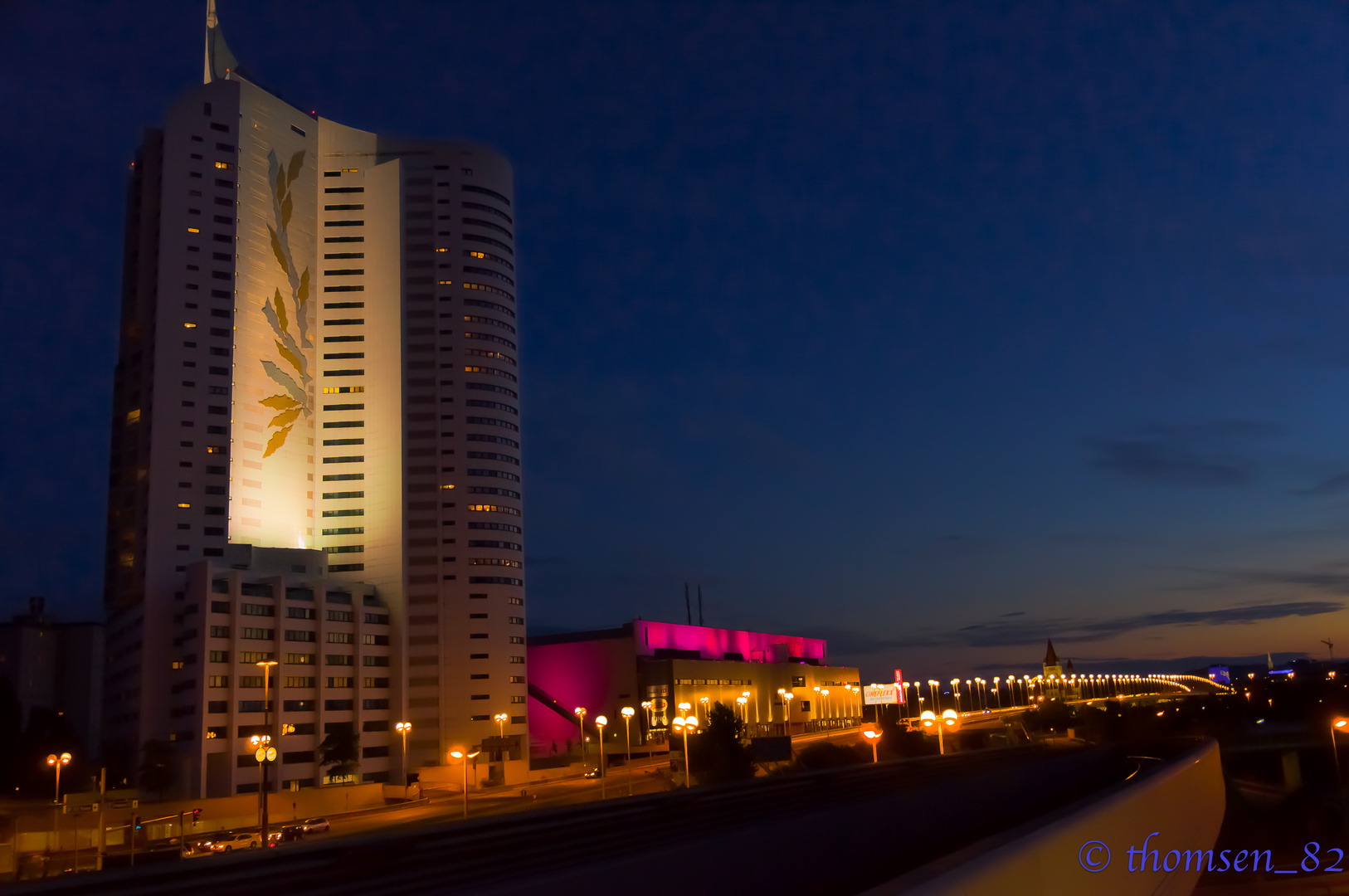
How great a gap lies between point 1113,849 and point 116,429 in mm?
137539

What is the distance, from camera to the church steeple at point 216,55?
147 meters

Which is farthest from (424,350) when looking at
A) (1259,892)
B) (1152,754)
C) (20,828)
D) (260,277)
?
(1259,892)

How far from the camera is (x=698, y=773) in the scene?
195 ft

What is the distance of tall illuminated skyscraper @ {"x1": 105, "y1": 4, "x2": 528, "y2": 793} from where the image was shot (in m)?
110

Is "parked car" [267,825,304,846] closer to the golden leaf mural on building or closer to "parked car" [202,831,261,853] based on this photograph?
"parked car" [202,831,261,853]

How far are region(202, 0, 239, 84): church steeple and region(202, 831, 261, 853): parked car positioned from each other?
12590cm

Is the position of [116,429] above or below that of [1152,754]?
above

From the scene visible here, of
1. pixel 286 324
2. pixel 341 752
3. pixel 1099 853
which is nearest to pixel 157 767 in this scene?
pixel 341 752

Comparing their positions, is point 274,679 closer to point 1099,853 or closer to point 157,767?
point 157,767

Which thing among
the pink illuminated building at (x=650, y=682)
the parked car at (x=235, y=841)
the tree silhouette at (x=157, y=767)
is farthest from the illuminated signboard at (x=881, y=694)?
the parked car at (x=235, y=841)

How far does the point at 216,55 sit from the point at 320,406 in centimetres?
5928

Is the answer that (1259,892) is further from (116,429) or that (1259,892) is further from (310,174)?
(310,174)

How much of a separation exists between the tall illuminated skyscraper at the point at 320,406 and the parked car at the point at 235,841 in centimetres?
4771

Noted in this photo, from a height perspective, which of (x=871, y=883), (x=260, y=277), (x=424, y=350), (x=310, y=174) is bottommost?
(x=871, y=883)
